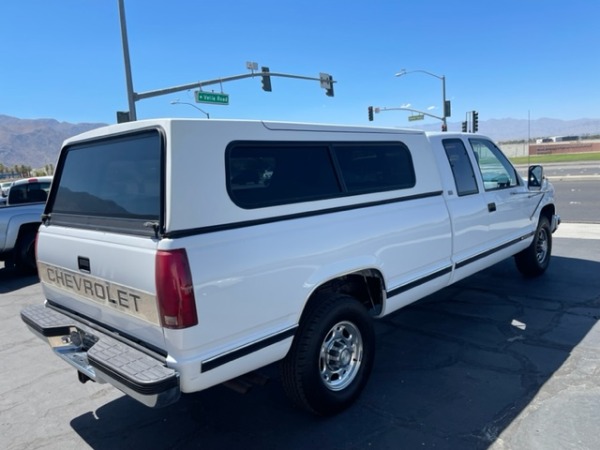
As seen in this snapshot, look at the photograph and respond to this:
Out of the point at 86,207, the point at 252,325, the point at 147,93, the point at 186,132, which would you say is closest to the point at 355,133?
the point at 186,132

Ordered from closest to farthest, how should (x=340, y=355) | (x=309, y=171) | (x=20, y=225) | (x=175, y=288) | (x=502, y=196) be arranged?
(x=175, y=288), (x=309, y=171), (x=340, y=355), (x=502, y=196), (x=20, y=225)

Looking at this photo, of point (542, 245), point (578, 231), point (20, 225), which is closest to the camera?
point (542, 245)

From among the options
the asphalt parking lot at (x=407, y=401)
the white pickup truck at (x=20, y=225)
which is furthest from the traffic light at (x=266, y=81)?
the asphalt parking lot at (x=407, y=401)

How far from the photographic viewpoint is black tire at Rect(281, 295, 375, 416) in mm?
2930

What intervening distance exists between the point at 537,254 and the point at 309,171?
4.40 m

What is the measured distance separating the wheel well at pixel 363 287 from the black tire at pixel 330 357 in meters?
0.11

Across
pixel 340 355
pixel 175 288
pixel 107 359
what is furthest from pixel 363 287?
→ pixel 107 359

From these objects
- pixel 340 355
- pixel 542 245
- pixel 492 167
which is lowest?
pixel 340 355

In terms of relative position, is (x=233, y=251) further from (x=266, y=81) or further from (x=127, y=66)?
(x=266, y=81)

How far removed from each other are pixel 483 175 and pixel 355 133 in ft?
7.00

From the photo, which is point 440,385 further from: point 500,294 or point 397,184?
point 500,294

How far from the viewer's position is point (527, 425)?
115 inches

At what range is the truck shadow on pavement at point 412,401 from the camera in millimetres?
2945

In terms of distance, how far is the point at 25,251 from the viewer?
8.21 metres
